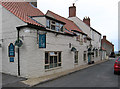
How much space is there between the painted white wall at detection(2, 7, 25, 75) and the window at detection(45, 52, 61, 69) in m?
2.64

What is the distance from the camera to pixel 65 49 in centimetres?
1304

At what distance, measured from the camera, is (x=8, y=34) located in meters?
9.62

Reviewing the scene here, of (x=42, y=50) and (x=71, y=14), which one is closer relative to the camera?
(x=42, y=50)

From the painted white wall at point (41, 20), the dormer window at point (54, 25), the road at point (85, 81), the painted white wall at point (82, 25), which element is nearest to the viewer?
the road at point (85, 81)

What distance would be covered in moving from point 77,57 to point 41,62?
27.0 feet

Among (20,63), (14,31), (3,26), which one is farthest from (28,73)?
(3,26)

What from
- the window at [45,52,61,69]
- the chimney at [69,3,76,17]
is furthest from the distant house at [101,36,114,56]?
the window at [45,52,61,69]

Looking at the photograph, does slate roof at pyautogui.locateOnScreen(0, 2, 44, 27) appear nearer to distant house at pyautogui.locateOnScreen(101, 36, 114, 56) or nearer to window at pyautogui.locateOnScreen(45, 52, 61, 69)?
window at pyautogui.locateOnScreen(45, 52, 61, 69)

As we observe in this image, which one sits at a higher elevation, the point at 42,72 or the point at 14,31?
the point at 14,31

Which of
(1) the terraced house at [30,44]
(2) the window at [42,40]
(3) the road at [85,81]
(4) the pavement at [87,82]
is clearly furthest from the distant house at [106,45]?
(2) the window at [42,40]

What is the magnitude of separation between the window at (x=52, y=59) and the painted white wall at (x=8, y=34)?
2.64 metres

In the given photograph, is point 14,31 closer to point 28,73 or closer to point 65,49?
point 28,73

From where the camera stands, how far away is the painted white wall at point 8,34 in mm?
9062

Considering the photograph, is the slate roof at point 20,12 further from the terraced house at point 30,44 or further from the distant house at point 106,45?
the distant house at point 106,45
